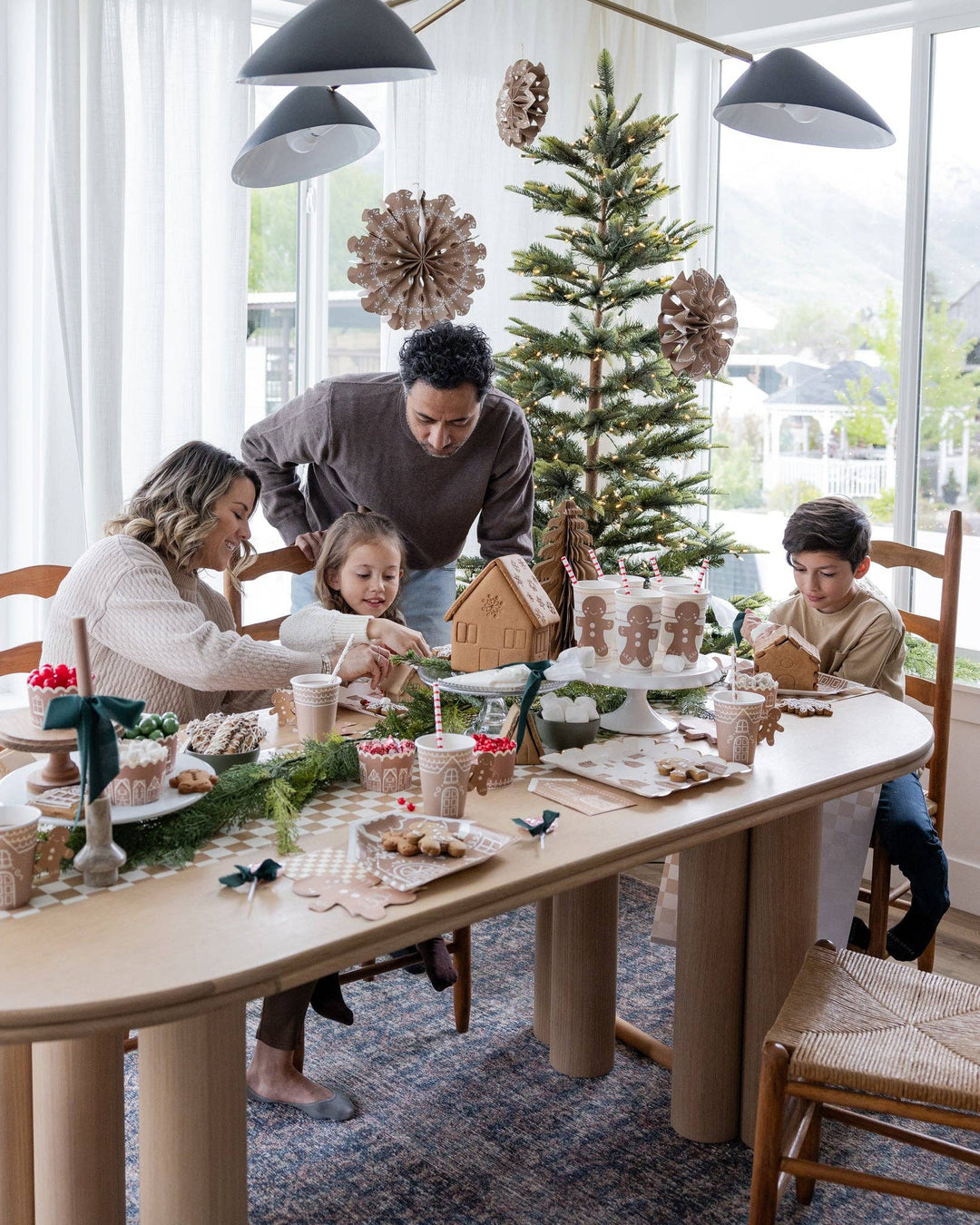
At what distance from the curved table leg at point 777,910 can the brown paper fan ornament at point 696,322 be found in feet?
2.70

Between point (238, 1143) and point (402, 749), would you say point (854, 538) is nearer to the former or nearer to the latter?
point (402, 749)

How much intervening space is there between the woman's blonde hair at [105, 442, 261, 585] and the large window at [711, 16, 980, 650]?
1.84 meters

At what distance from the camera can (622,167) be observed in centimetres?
322

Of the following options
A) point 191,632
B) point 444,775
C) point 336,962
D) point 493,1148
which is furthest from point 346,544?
point 336,962

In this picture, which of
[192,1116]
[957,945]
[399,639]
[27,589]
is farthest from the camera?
[957,945]

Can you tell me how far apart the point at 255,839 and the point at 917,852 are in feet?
4.90

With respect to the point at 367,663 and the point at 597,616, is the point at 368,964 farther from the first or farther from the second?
the point at 597,616

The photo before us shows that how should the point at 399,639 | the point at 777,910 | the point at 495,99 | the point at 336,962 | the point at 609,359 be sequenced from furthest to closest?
the point at 495,99 < the point at 609,359 < the point at 399,639 < the point at 777,910 < the point at 336,962

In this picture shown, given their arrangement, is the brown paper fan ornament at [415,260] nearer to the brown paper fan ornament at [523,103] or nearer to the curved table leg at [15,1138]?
the brown paper fan ornament at [523,103]

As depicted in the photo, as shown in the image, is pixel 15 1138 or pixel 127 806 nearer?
pixel 127 806

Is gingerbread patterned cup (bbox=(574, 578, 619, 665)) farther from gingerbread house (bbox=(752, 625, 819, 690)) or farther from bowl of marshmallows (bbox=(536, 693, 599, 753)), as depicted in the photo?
gingerbread house (bbox=(752, 625, 819, 690))

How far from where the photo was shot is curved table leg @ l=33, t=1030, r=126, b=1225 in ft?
5.23

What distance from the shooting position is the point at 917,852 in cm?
247

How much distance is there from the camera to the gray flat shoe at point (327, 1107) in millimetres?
2273
